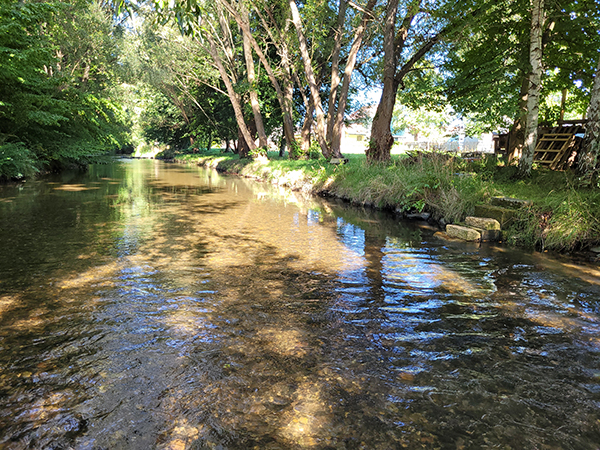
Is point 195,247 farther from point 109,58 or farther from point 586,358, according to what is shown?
point 109,58

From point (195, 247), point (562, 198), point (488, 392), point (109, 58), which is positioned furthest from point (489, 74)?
point (109, 58)

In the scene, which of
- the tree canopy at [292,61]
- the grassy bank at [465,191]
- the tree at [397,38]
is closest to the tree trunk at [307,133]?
the tree canopy at [292,61]

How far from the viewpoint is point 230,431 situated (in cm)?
266

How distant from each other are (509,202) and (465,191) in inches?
52.5

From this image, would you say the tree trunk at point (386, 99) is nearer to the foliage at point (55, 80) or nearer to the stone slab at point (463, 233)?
the stone slab at point (463, 233)

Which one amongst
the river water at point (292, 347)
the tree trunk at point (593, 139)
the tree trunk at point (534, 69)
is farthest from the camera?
the tree trunk at point (534, 69)

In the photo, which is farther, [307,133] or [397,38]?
[307,133]

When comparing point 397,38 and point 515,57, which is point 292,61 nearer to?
point 397,38

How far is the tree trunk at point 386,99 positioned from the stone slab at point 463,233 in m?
6.80

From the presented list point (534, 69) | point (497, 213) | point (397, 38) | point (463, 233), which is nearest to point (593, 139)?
point (534, 69)

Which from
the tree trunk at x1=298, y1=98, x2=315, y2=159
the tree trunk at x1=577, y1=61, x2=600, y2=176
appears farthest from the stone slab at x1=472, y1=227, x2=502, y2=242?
the tree trunk at x1=298, y1=98, x2=315, y2=159

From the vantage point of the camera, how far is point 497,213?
8.91 m

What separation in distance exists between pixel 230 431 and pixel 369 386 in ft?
3.55

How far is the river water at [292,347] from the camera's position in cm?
271
